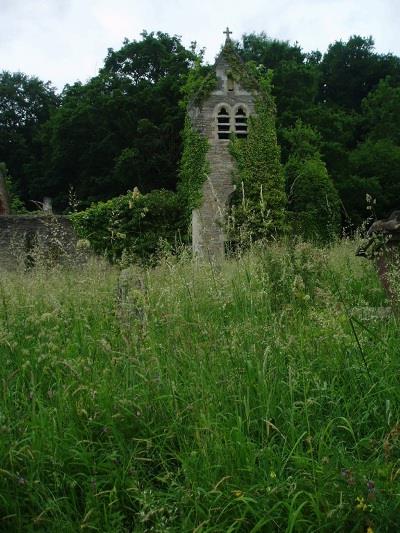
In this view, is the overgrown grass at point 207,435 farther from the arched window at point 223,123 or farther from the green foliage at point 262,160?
the arched window at point 223,123

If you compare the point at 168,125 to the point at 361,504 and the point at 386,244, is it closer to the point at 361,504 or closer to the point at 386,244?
the point at 386,244

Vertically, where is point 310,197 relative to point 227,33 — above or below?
below

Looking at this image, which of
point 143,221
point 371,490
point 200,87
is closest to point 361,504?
point 371,490

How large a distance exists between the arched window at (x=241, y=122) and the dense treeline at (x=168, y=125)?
6.14 m

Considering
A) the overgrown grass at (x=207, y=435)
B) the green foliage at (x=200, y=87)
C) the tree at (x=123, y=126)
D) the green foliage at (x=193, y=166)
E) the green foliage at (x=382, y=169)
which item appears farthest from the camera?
the tree at (x=123, y=126)

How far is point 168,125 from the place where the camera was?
1262 inches

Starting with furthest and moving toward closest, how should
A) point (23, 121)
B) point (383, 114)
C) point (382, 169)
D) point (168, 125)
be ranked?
point (23, 121), point (383, 114), point (168, 125), point (382, 169)

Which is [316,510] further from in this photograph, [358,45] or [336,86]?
[358,45]

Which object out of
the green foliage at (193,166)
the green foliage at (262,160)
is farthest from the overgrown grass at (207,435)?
the green foliage at (262,160)

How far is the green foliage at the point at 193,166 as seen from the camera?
19.3 m

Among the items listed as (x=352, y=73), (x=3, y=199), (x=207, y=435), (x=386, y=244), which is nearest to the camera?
(x=207, y=435)

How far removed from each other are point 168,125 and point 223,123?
1285 centimetres

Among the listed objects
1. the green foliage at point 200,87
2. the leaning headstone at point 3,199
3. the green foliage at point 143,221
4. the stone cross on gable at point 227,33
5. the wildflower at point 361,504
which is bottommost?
the wildflower at point 361,504

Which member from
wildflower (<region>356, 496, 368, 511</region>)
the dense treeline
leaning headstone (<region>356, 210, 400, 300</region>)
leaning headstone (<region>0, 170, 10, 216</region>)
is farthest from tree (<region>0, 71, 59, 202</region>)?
wildflower (<region>356, 496, 368, 511</region>)
